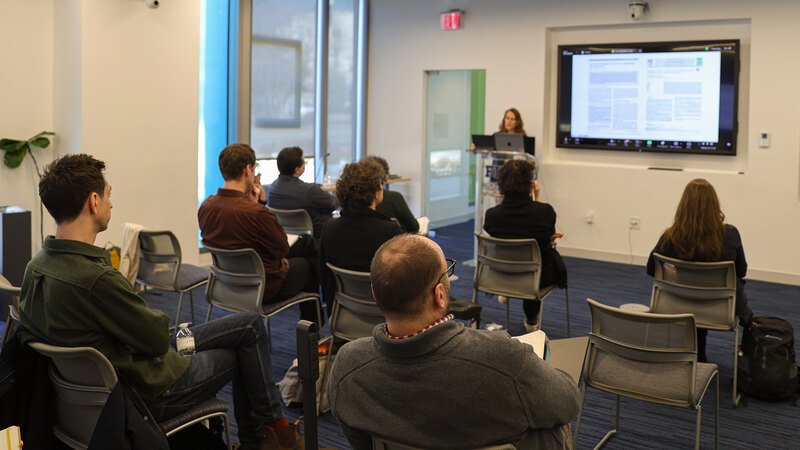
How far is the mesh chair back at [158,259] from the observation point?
518 centimetres

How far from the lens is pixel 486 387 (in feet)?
6.25

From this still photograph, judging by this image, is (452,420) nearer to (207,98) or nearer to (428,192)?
(207,98)

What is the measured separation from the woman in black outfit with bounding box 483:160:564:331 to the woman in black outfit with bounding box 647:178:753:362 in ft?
3.03

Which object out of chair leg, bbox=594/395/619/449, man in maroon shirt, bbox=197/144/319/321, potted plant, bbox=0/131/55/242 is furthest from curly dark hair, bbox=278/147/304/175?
chair leg, bbox=594/395/619/449

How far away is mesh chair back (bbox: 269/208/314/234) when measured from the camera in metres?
5.98

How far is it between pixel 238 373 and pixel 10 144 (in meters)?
4.11

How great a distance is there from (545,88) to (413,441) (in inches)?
300

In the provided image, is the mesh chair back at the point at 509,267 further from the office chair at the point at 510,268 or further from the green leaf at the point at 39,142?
the green leaf at the point at 39,142

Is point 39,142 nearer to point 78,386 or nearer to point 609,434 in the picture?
point 78,386

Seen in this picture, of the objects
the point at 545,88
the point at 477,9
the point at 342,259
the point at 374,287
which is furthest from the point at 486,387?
the point at 477,9

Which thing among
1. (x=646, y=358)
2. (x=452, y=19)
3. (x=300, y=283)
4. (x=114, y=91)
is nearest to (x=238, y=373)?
(x=300, y=283)

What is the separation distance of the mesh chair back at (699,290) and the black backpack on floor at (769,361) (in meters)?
0.15

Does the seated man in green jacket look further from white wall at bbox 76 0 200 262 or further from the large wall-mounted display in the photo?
the large wall-mounted display

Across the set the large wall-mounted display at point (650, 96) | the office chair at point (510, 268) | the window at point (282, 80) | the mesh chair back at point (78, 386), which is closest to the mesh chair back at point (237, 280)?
the office chair at point (510, 268)
